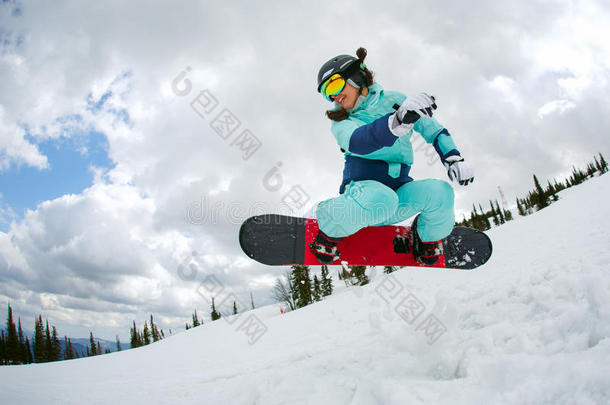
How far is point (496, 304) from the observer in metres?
2.47

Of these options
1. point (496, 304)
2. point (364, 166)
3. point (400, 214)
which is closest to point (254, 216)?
point (364, 166)

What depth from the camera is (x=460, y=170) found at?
2396 mm

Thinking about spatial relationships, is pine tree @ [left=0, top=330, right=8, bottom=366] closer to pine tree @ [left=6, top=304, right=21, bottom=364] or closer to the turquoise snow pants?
pine tree @ [left=6, top=304, right=21, bottom=364]

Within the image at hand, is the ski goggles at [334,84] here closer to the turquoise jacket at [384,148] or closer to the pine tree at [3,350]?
the turquoise jacket at [384,148]

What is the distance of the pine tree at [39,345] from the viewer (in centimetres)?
4684

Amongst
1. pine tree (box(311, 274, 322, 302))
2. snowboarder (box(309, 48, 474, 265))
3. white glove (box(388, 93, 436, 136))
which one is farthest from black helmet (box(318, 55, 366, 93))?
pine tree (box(311, 274, 322, 302))

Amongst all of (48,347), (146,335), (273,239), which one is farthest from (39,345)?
(273,239)

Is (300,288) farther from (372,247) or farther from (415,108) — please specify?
(415,108)

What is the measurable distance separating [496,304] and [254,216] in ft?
7.49

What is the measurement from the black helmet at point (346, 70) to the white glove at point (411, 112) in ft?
3.11

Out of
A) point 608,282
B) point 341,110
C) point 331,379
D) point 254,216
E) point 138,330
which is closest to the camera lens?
point 608,282

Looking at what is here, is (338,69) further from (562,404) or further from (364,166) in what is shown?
(562,404)

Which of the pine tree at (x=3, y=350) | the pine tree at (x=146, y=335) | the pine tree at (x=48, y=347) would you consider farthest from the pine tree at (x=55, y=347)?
the pine tree at (x=146, y=335)

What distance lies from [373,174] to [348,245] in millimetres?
805
